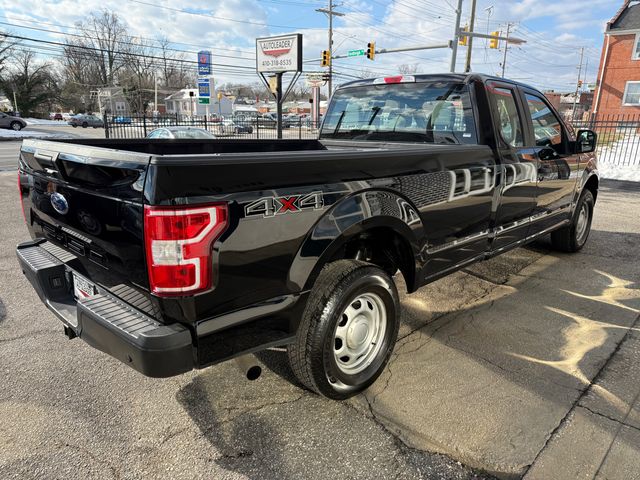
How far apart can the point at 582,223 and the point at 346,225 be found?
4.74 meters

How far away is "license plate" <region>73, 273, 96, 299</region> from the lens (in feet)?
7.97

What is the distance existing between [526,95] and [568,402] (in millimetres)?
A: 2847

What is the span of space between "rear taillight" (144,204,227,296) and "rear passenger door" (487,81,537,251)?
2694 millimetres

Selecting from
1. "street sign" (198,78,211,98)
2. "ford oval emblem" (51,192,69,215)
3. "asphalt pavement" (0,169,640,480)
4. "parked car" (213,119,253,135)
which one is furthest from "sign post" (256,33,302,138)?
"street sign" (198,78,211,98)

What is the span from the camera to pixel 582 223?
5.89m

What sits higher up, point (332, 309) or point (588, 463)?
point (332, 309)

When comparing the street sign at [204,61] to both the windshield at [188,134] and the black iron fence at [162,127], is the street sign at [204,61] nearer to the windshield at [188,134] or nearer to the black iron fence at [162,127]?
the black iron fence at [162,127]

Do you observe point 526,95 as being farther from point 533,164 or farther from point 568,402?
point 568,402

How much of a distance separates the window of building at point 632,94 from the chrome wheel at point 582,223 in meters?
31.8

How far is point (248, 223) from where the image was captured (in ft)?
6.48

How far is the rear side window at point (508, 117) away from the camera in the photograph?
3852 millimetres

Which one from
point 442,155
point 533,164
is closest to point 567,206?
point 533,164

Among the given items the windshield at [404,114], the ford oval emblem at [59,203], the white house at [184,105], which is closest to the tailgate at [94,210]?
the ford oval emblem at [59,203]

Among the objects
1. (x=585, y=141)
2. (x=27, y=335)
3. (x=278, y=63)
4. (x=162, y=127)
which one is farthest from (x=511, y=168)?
(x=162, y=127)
